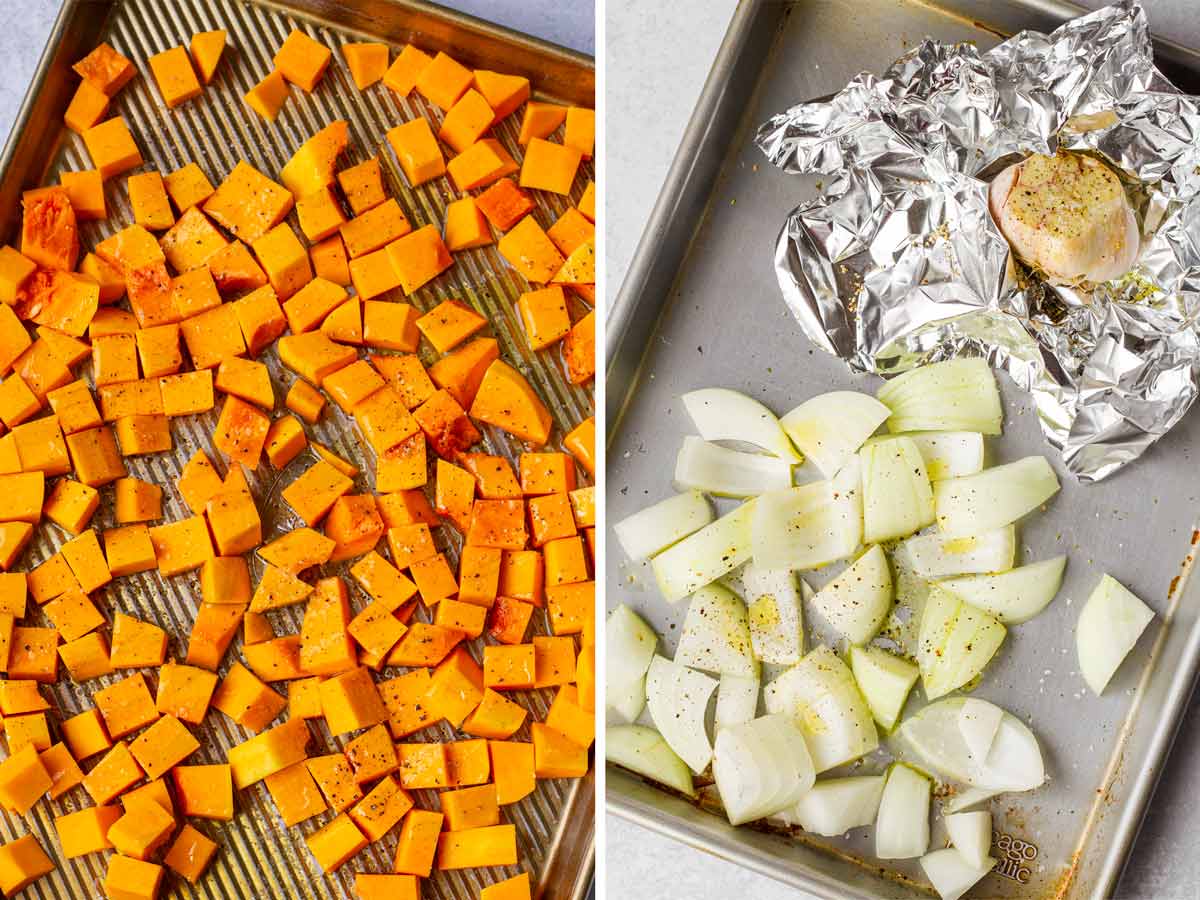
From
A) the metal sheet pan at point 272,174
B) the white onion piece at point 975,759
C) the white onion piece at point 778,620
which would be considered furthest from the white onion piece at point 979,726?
the metal sheet pan at point 272,174

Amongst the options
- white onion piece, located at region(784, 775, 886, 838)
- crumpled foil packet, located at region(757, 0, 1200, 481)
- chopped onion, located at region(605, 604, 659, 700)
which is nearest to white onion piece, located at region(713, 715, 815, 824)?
Answer: white onion piece, located at region(784, 775, 886, 838)

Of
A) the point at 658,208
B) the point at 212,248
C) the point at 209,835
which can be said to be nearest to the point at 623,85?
the point at 658,208

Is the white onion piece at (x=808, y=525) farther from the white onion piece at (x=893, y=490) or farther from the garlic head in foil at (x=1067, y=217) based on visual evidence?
the garlic head in foil at (x=1067, y=217)

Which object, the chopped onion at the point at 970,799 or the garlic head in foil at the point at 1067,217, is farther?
the chopped onion at the point at 970,799

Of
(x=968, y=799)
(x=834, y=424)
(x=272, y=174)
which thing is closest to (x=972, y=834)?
(x=968, y=799)

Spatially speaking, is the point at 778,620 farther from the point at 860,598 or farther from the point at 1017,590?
the point at 1017,590

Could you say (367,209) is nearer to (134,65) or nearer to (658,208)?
(134,65)
